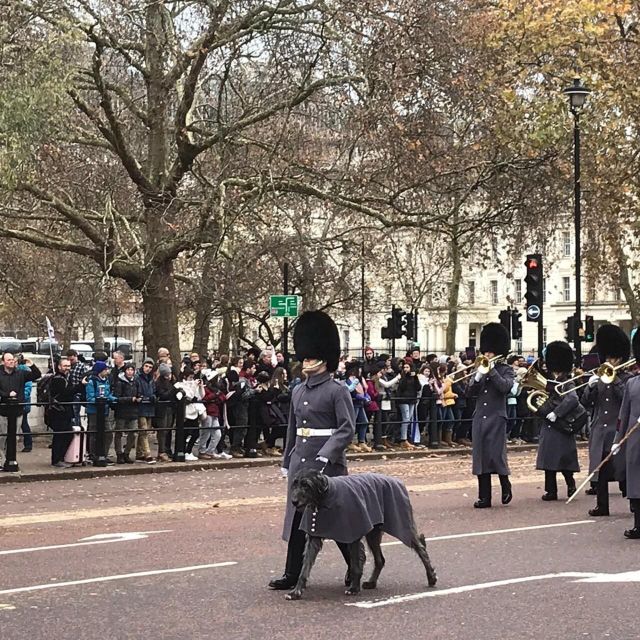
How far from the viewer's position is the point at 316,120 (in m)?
26.1

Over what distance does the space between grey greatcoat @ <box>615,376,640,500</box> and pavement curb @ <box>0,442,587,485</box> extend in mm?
9236

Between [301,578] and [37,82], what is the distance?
12.4m

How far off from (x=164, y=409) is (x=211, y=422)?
96cm

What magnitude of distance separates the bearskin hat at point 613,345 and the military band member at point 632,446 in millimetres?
1845

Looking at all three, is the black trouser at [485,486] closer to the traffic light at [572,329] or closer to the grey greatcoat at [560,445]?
the grey greatcoat at [560,445]

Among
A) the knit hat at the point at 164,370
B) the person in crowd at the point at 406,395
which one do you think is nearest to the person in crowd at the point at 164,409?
the knit hat at the point at 164,370

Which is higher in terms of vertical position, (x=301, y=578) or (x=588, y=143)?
(x=588, y=143)

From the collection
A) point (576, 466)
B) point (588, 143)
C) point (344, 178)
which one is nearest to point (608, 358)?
point (576, 466)

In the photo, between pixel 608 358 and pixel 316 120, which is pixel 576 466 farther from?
pixel 316 120

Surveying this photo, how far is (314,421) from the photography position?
9.75 m

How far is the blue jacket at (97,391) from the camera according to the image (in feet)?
66.6

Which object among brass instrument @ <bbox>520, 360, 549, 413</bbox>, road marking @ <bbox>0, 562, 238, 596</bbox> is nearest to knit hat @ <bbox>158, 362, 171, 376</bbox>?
brass instrument @ <bbox>520, 360, 549, 413</bbox>

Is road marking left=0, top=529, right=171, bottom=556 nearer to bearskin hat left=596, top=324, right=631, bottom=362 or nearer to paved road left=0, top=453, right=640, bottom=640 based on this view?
paved road left=0, top=453, right=640, bottom=640

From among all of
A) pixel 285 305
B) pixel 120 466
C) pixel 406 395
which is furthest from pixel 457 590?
pixel 285 305
